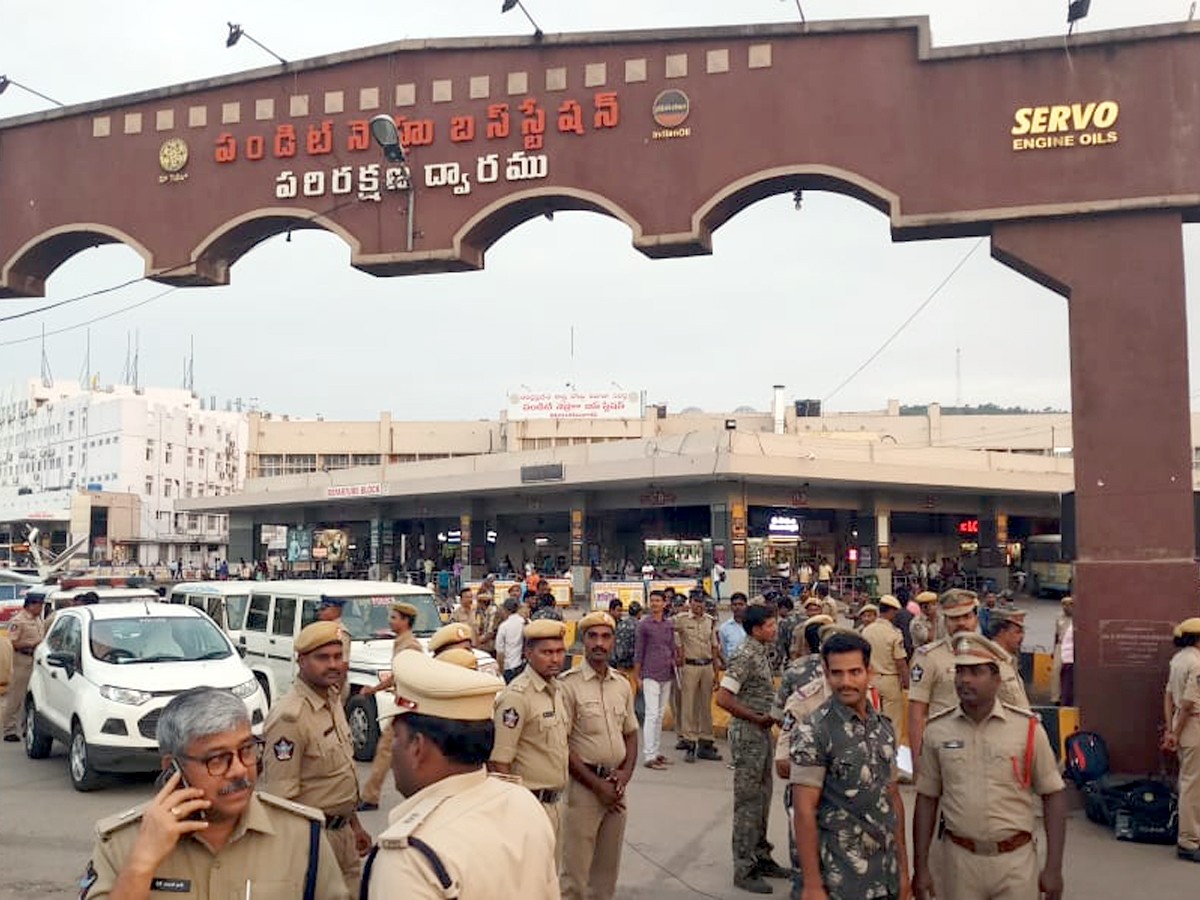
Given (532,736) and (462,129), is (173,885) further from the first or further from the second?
(462,129)

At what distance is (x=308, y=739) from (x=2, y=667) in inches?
253

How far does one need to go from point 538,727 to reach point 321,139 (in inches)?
328

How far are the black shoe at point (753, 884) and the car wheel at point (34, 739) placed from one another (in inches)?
328

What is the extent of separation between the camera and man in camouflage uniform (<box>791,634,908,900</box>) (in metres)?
4.36

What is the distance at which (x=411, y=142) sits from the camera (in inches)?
460

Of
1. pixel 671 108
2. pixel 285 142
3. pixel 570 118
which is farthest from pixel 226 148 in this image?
pixel 671 108

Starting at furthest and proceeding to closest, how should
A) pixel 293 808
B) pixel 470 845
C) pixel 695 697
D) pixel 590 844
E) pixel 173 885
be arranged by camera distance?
pixel 695 697 < pixel 590 844 < pixel 293 808 < pixel 173 885 < pixel 470 845

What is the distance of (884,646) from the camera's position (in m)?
10.6

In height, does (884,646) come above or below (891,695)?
above

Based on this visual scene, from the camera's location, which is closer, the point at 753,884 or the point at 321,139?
the point at 753,884

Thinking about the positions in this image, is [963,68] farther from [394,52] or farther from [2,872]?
[2,872]

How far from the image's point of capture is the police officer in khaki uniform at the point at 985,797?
473cm

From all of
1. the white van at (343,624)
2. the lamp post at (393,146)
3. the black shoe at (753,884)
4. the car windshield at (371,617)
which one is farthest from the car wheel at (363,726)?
the black shoe at (753,884)

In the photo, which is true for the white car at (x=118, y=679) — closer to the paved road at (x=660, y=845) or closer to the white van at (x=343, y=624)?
the paved road at (x=660, y=845)
